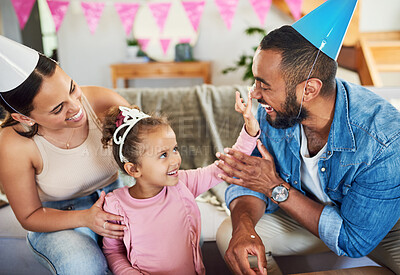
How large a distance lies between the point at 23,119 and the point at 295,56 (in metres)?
0.68

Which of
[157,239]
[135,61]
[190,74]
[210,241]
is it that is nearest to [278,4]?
[190,74]

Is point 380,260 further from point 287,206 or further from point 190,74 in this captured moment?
point 190,74

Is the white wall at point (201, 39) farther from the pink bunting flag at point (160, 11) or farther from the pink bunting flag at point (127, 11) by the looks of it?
the pink bunting flag at point (127, 11)

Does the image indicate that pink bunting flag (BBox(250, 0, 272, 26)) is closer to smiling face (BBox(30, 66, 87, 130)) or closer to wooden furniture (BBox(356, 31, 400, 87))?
wooden furniture (BBox(356, 31, 400, 87))

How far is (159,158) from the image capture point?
95 centimetres

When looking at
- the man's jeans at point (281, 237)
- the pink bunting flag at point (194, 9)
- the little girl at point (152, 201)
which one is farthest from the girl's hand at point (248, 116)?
the pink bunting flag at point (194, 9)

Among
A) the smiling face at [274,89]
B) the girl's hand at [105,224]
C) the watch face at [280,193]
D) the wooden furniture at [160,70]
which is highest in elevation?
the smiling face at [274,89]

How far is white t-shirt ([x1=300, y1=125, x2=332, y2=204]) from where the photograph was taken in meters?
1.08

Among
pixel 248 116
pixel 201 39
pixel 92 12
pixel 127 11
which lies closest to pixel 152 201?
pixel 248 116

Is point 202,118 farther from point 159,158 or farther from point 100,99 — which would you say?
point 159,158

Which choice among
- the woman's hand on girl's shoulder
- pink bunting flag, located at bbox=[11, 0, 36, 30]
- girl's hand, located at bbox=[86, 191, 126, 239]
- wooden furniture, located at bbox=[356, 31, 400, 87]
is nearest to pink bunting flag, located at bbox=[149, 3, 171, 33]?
wooden furniture, located at bbox=[356, 31, 400, 87]

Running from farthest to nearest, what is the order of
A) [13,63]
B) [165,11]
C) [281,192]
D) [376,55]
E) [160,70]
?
[160,70] < [165,11] < [376,55] < [281,192] < [13,63]

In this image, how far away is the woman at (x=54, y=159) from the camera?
2.77 ft

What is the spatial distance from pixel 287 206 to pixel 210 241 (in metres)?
0.37
